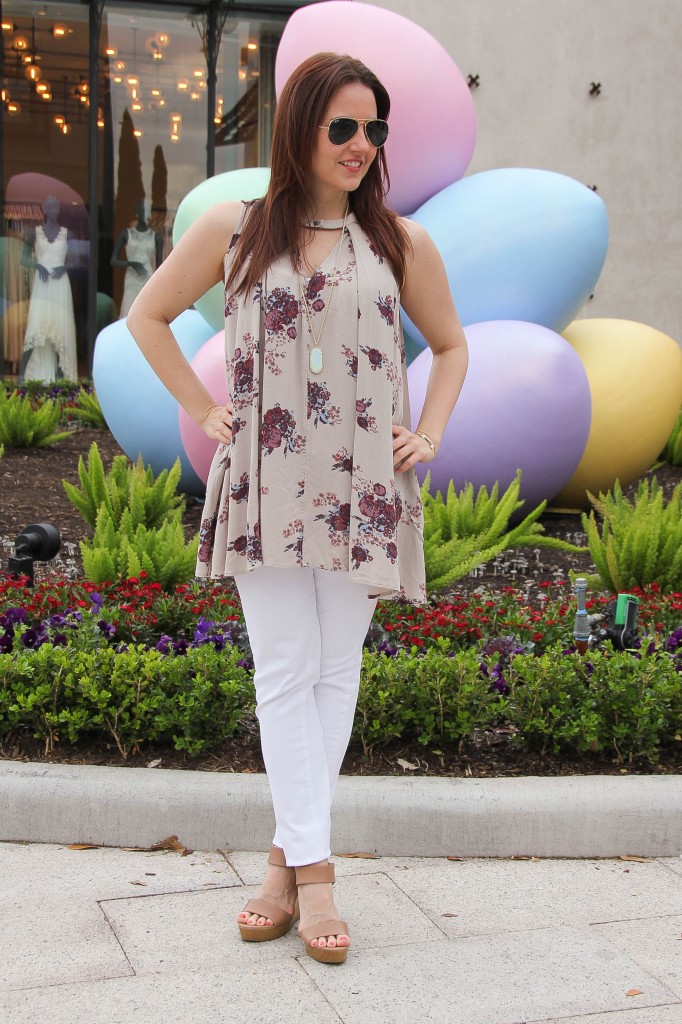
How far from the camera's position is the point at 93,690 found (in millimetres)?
3105

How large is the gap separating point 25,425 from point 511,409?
3.76 m

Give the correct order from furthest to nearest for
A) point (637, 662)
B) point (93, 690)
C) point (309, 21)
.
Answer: point (309, 21)
point (637, 662)
point (93, 690)

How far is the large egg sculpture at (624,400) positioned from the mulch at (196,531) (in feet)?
1.03

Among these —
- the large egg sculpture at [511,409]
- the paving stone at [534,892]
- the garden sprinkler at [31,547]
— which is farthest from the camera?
the large egg sculpture at [511,409]

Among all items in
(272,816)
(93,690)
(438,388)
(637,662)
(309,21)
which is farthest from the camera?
(309,21)

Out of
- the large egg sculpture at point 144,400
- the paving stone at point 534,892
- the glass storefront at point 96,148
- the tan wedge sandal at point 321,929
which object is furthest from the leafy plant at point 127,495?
the glass storefront at point 96,148

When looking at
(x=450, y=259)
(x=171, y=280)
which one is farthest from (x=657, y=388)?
(x=171, y=280)

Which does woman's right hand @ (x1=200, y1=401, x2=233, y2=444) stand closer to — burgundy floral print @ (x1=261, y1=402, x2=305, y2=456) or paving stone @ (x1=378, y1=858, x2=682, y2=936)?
burgundy floral print @ (x1=261, y1=402, x2=305, y2=456)

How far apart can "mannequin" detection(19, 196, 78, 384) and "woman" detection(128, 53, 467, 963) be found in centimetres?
1075

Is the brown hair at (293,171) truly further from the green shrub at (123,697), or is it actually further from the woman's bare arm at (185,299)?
the green shrub at (123,697)

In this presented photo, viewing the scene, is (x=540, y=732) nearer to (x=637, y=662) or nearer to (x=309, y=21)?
(x=637, y=662)

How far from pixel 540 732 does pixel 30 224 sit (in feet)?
35.8

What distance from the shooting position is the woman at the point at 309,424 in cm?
223

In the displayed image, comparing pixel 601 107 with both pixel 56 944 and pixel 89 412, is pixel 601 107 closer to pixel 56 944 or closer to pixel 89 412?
pixel 89 412
